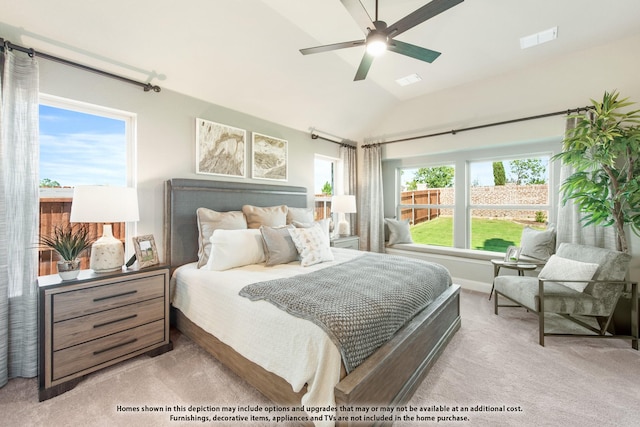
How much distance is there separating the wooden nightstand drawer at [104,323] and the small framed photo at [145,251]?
32 cm

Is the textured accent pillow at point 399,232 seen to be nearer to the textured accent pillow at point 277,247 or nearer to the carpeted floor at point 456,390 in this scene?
the carpeted floor at point 456,390

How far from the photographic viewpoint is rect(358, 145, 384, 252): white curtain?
4.78m

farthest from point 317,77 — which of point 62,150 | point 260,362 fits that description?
point 260,362

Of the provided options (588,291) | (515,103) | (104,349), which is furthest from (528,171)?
(104,349)

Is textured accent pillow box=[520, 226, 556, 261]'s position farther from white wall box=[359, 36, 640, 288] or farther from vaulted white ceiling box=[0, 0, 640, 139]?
vaulted white ceiling box=[0, 0, 640, 139]

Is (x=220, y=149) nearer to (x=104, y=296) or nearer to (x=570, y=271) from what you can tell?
(x=104, y=296)

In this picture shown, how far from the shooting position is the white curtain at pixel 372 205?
4777 millimetres

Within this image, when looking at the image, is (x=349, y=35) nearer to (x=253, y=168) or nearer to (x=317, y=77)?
(x=317, y=77)

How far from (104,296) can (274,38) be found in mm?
2706

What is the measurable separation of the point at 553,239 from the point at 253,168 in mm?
3920

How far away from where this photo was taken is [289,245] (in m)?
2.62

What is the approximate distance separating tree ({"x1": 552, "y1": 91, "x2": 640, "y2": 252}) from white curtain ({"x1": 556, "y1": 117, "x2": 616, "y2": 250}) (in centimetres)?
11

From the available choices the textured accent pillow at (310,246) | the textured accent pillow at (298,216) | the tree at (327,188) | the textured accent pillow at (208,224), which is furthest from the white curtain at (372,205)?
the textured accent pillow at (208,224)

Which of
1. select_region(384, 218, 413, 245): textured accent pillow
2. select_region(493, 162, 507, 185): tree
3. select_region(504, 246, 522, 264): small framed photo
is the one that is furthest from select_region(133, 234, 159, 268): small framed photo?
select_region(493, 162, 507, 185): tree
